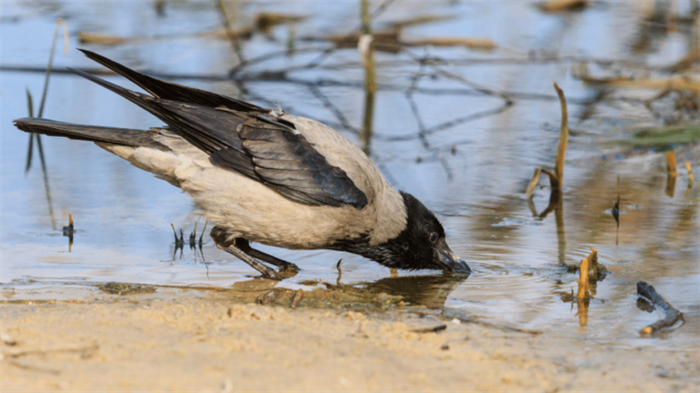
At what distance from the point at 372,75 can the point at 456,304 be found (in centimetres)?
511

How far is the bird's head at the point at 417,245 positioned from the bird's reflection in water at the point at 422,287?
0.29 ft

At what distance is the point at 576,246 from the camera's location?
4.75 metres

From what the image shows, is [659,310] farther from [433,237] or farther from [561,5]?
[561,5]

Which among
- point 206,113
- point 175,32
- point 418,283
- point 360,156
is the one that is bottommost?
point 418,283

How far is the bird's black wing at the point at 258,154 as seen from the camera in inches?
167

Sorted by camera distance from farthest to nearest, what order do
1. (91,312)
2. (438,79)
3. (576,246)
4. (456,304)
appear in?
(438,79), (576,246), (456,304), (91,312)

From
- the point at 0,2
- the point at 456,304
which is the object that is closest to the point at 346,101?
the point at 456,304

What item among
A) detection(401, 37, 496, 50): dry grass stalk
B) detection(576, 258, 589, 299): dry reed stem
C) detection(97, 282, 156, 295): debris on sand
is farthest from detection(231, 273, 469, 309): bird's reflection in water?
detection(401, 37, 496, 50): dry grass stalk

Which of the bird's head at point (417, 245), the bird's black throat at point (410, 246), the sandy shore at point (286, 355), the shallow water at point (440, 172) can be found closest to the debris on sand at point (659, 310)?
the shallow water at point (440, 172)

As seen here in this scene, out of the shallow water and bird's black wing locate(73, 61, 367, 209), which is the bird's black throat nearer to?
the shallow water

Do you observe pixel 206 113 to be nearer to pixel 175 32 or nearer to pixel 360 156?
pixel 360 156

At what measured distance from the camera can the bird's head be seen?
15.0 feet

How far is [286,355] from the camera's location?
9.02 ft

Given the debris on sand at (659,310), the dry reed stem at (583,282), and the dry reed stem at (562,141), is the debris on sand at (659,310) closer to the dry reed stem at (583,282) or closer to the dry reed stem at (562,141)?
the dry reed stem at (583,282)
